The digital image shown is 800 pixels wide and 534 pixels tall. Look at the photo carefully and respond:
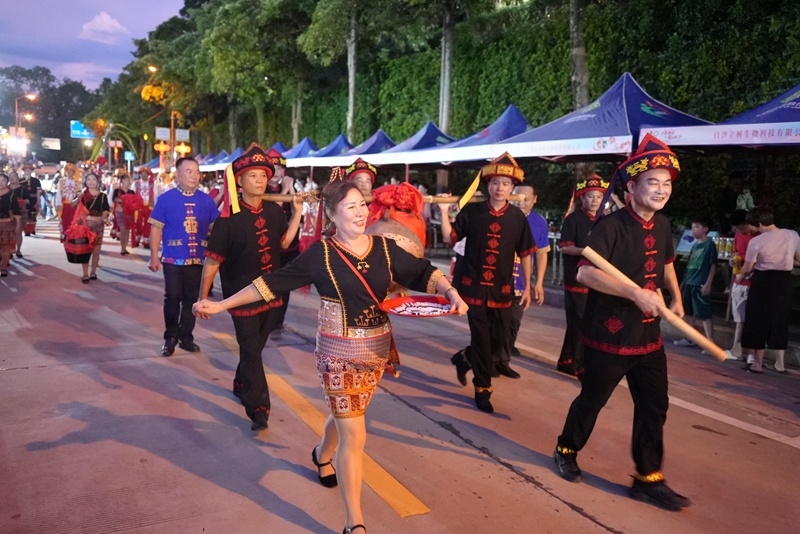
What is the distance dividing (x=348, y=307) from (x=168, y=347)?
4261mm

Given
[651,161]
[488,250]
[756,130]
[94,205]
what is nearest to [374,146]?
[94,205]

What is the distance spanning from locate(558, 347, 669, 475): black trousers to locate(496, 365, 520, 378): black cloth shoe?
2557 millimetres

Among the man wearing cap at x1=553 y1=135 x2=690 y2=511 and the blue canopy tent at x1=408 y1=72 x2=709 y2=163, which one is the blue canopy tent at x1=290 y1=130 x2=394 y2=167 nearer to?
the blue canopy tent at x1=408 y1=72 x2=709 y2=163

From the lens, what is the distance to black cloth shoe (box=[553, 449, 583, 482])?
4199mm

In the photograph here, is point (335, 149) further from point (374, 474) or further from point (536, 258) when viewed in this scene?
point (374, 474)

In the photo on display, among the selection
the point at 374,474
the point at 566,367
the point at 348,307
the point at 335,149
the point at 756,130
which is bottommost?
the point at 374,474

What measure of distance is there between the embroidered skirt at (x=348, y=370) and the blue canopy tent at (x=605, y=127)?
6.98 meters

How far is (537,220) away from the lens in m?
7.10

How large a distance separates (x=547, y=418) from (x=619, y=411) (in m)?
0.71

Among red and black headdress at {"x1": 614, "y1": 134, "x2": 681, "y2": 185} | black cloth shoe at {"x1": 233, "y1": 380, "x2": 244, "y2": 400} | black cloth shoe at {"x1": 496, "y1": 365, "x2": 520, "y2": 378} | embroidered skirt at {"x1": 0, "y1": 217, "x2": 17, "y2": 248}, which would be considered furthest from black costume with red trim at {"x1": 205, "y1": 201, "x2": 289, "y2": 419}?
embroidered skirt at {"x1": 0, "y1": 217, "x2": 17, "y2": 248}

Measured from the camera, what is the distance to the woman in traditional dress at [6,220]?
37.9 ft

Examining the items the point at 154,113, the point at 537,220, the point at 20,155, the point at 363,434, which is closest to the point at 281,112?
the point at 154,113

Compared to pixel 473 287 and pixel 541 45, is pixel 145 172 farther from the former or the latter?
pixel 473 287

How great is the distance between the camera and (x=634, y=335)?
152 inches
